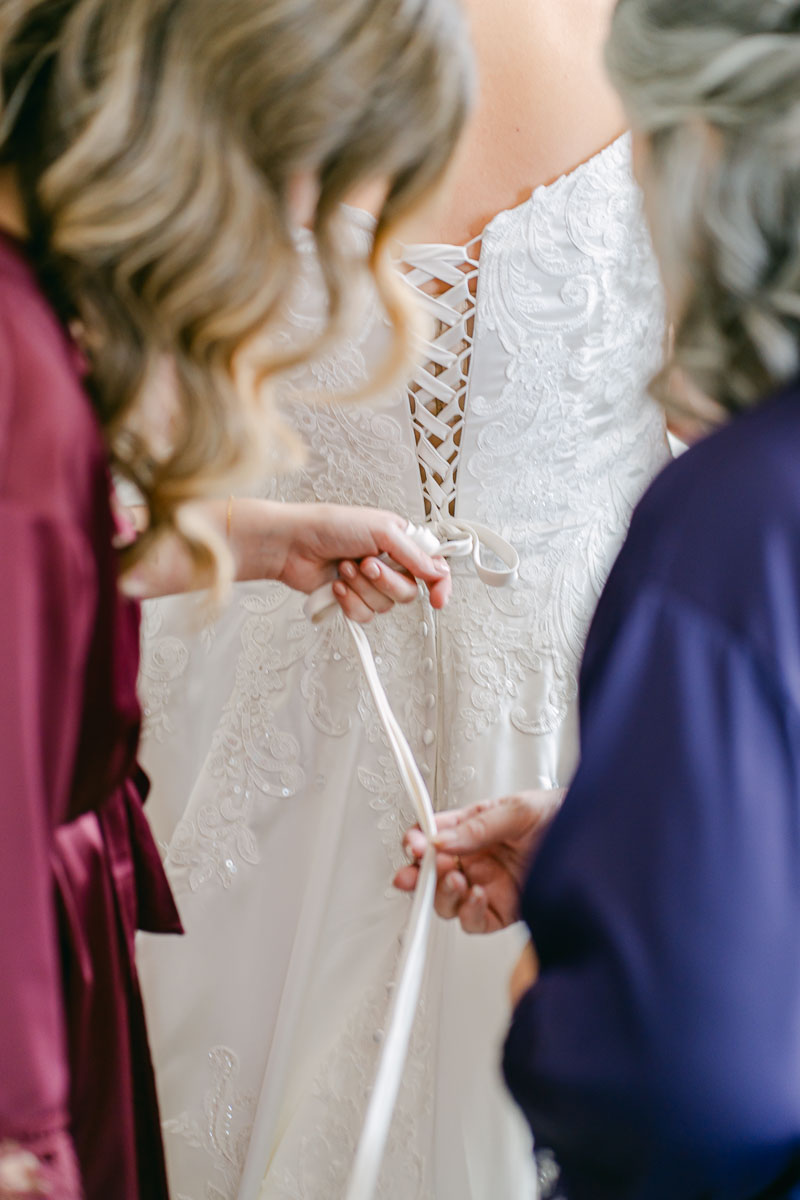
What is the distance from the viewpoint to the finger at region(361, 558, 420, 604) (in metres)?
1.08

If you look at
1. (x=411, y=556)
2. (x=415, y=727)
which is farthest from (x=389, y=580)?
(x=415, y=727)

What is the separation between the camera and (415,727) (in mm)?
1216

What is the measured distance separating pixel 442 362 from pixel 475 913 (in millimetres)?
558

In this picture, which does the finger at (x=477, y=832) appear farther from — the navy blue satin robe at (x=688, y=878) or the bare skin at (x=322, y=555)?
the navy blue satin robe at (x=688, y=878)

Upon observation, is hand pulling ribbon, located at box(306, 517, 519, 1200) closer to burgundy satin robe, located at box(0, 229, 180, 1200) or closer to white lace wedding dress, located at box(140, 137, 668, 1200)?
white lace wedding dress, located at box(140, 137, 668, 1200)

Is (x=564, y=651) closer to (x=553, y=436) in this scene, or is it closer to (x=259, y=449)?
(x=553, y=436)

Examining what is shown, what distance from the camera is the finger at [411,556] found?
107cm

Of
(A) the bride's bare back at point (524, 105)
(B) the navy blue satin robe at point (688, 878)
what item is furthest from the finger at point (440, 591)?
(B) the navy blue satin robe at point (688, 878)

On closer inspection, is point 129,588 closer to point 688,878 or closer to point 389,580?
point 389,580

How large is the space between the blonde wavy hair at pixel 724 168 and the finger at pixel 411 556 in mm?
442

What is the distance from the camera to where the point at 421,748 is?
47.8 inches

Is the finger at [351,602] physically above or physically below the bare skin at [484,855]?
above

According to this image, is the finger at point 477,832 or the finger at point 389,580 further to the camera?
the finger at point 389,580

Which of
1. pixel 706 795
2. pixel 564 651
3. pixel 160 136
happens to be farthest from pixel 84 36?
pixel 564 651
